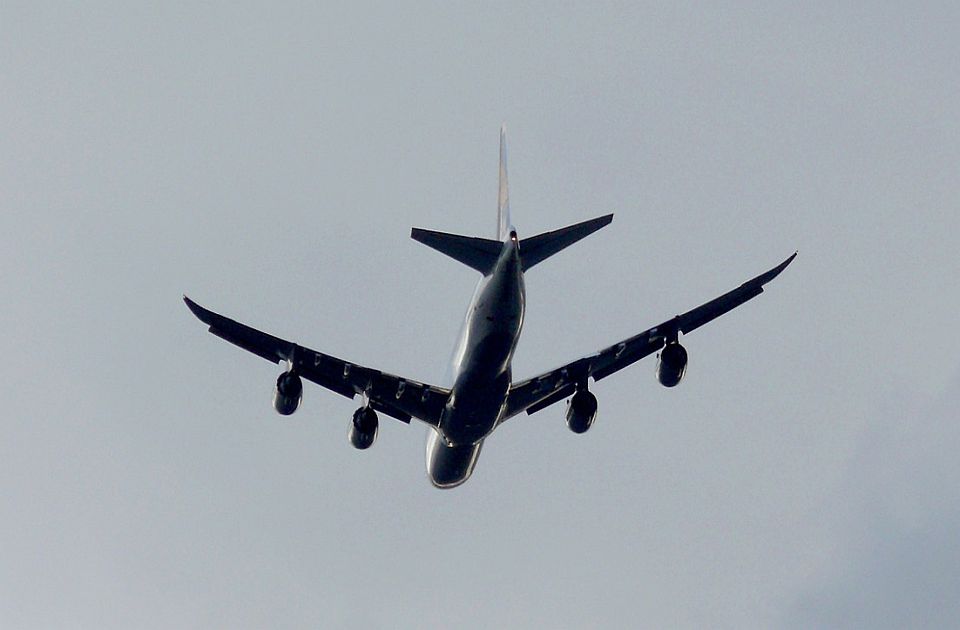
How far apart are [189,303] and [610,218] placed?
1260 centimetres

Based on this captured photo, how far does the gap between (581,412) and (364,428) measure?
715cm

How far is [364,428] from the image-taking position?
4466 centimetres

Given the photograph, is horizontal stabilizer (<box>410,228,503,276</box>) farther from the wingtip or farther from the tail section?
the wingtip

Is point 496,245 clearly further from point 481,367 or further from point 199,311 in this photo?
point 199,311

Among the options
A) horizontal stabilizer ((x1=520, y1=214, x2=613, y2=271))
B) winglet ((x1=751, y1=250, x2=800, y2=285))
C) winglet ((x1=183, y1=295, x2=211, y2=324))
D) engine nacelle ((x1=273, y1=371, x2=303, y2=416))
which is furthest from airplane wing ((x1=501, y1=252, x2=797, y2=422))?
winglet ((x1=183, y1=295, x2=211, y2=324))

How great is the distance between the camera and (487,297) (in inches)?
1575

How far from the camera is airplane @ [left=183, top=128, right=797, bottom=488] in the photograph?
3981 cm

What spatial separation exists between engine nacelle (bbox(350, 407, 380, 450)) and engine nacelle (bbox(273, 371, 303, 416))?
251 cm

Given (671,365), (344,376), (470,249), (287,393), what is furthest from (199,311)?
(671,365)

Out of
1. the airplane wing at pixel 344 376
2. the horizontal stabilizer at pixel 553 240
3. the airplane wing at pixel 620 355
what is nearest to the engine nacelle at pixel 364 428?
the airplane wing at pixel 344 376

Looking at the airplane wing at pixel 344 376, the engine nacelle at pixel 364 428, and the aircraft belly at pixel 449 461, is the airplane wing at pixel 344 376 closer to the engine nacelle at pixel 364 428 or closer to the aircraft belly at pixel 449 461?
the engine nacelle at pixel 364 428

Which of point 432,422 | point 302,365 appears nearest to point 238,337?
point 302,365

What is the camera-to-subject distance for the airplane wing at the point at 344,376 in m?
42.8

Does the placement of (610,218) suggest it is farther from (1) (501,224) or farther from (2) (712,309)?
(1) (501,224)
